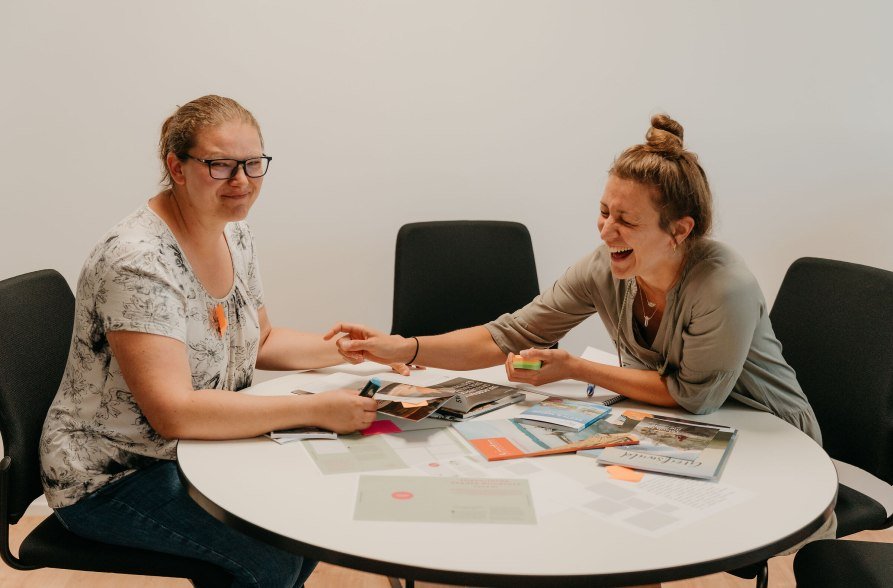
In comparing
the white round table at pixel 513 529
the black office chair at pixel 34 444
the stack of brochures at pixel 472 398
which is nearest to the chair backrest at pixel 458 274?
the stack of brochures at pixel 472 398

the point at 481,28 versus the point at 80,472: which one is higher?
the point at 481,28

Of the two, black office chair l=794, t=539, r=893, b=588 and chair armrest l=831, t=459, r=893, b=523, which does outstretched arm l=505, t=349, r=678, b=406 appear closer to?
black office chair l=794, t=539, r=893, b=588

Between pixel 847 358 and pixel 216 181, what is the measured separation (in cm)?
172

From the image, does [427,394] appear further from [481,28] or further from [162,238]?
[481,28]

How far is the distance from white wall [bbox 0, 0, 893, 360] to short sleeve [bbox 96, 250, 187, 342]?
1492mm

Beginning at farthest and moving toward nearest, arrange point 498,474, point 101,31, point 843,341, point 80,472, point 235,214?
point 101,31 < point 843,341 < point 235,214 < point 80,472 < point 498,474

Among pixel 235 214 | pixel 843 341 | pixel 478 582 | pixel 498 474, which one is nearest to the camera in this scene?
pixel 478 582

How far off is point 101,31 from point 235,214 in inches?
62.4

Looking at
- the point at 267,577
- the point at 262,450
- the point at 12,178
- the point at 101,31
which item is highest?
the point at 101,31

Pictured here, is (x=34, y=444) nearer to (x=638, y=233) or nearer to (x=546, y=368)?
(x=546, y=368)

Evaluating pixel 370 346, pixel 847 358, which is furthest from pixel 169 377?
pixel 847 358

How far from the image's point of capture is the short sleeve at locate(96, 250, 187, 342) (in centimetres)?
171

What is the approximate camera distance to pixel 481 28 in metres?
3.16

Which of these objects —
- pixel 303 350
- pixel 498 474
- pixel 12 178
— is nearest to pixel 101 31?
pixel 12 178
